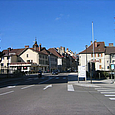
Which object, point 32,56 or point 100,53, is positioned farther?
point 32,56

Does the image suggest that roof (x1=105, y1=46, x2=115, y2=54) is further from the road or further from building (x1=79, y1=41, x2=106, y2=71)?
the road

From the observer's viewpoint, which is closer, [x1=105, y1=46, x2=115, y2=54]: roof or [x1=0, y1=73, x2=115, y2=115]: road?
[x1=0, y1=73, x2=115, y2=115]: road

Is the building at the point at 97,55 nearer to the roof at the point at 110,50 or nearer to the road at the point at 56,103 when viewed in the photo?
the roof at the point at 110,50

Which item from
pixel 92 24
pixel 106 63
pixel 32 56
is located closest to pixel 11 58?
pixel 32 56

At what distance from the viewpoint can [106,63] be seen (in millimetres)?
65062

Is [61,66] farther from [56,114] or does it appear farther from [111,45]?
[56,114]

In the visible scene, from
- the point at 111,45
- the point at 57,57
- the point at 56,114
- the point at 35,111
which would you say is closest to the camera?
the point at 56,114

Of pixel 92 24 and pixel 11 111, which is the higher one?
pixel 92 24

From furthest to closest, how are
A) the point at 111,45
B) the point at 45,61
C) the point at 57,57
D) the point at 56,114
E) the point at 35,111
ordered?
the point at 57,57 → the point at 45,61 → the point at 111,45 → the point at 35,111 → the point at 56,114

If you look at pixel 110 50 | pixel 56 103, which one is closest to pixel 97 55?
pixel 110 50

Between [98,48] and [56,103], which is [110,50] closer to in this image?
[98,48]

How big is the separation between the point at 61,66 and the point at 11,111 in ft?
336

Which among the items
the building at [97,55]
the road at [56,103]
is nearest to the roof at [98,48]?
the building at [97,55]

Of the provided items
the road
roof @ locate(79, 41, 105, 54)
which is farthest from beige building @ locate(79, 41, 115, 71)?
the road
